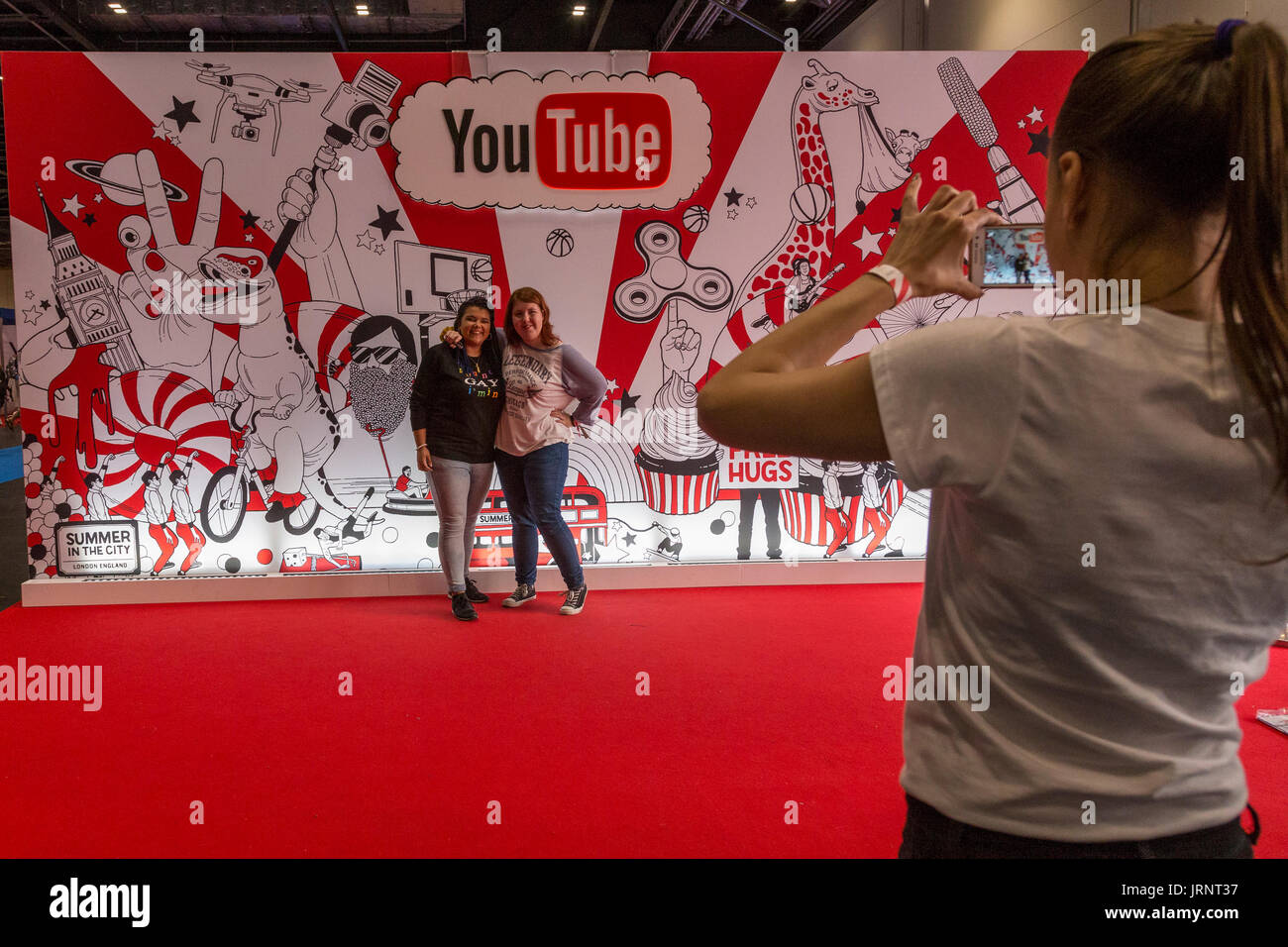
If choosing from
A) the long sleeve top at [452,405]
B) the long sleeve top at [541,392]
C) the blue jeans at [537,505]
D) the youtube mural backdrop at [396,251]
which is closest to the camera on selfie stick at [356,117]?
the youtube mural backdrop at [396,251]

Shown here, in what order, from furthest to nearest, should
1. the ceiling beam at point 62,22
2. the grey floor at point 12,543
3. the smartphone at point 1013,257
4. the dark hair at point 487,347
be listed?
the ceiling beam at point 62,22, the grey floor at point 12,543, the dark hair at point 487,347, the smartphone at point 1013,257

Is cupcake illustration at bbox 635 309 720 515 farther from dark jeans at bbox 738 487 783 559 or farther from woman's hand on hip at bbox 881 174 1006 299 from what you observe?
woman's hand on hip at bbox 881 174 1006 299

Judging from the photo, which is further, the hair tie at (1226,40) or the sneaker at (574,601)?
the sneaker at (574,601)

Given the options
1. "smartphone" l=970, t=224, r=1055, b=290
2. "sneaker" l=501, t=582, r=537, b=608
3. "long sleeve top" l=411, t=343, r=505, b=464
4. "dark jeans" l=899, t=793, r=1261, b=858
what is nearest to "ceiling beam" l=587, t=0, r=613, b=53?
"long sleeve top" l=411, t=343, r=505, b=464

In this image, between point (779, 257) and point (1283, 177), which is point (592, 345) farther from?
point (1283, 177)

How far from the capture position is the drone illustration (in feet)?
16.3

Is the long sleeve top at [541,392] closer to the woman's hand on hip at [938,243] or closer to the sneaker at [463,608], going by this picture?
the sneaker at [463,608]

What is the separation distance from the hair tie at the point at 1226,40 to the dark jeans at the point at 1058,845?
0.58 metres

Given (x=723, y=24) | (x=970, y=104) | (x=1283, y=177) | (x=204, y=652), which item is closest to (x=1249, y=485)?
(x=1283, y=177)

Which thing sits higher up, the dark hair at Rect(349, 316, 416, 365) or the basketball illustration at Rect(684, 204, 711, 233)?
the basketball illustration at Rect(684, 204, 711, 233)

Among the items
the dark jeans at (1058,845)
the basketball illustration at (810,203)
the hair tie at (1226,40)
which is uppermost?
the basketball illustration at (810,203)

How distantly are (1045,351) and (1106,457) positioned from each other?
0.09 m

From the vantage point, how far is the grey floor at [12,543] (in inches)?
219

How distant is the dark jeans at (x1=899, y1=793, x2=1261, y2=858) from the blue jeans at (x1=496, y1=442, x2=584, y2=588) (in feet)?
13.6
